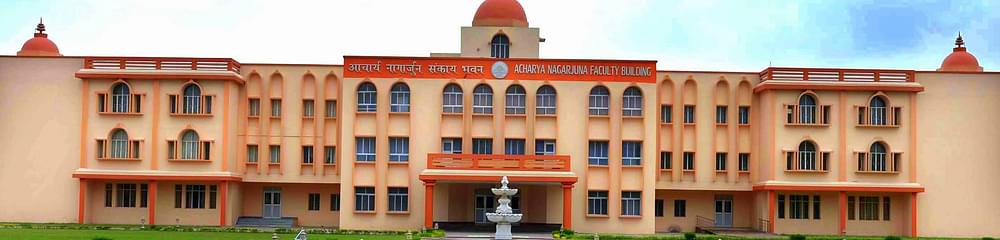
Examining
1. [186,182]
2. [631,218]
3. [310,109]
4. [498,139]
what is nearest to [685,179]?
[631,218]

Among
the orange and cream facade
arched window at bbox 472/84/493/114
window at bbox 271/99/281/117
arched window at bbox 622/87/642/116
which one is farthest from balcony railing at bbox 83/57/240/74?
arched window at bbox 622/87/642/116

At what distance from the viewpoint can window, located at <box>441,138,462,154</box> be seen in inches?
1764

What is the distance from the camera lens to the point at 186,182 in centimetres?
4581

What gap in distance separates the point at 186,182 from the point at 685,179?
19.7 meters

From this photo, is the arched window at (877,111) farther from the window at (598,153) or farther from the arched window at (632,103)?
the window at (598,153)

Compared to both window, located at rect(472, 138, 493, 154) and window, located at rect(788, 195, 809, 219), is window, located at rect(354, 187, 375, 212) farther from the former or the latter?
window, located at rect(788, 195, 809, 219)

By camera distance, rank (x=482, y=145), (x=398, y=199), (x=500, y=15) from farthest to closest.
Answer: (x=500, y=15) → (x=482, y=145) → (x=398, y=199)

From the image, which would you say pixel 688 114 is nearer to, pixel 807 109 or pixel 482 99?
pixel 807 109

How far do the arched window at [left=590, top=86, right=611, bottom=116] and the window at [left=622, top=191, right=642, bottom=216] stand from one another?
10.6ft

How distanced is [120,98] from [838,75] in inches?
1098

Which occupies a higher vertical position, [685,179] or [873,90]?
[873,90]

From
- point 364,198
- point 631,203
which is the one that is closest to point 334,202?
point 364,198

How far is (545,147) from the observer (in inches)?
1770

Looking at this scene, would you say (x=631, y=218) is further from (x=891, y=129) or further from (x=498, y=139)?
(x=891, y=129)
